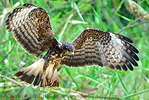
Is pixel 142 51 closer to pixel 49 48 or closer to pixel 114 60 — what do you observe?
pixel 114 60

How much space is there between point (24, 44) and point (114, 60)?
4.21 ft

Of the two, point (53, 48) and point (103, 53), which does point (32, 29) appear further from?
point (103, 53)

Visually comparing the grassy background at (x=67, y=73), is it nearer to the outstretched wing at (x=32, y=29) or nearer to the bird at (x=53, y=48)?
the bird at (x=53, y=48)

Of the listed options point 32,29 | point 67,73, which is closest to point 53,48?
point 32,29

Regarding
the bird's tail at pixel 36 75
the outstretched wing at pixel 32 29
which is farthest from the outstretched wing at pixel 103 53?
the outstretched wing at pixel 32 29

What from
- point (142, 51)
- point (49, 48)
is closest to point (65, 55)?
point (49, 48)

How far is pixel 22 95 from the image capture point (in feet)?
14.5

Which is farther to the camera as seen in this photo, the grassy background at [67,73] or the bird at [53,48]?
the grassy background at [67,73]

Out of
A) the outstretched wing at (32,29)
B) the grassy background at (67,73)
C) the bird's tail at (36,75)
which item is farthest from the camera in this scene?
the grassy background at (67,73)

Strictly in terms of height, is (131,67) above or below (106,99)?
above

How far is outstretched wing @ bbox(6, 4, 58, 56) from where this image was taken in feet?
13.3

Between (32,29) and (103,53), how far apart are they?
43.4 inches

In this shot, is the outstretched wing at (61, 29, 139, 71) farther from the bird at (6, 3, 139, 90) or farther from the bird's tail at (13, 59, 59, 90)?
the bird's tail at (13, 59, 59, 90)

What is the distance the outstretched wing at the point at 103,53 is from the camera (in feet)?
15.4
